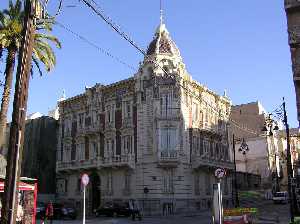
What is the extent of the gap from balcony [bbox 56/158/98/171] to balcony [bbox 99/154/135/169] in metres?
1.68

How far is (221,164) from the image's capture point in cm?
5234

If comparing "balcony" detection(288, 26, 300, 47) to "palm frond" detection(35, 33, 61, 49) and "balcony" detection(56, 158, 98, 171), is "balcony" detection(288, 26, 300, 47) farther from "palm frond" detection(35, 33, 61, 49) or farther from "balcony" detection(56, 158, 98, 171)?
"balcony" detection(56, 158, 98, 171)

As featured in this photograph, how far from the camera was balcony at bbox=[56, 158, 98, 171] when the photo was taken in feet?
163

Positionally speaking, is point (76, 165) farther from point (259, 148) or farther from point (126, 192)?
point (259, 148)

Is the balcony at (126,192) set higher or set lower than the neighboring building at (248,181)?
lower

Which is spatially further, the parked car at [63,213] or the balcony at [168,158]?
the balcony at [168,158]

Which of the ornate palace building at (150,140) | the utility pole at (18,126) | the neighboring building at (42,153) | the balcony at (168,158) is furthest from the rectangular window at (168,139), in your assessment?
the utility pole at (18,126)

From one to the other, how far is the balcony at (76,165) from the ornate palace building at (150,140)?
0.13 m

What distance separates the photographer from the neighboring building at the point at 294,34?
24.1 metres

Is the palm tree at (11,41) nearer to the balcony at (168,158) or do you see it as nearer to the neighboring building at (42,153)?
the balcony at (168,158)

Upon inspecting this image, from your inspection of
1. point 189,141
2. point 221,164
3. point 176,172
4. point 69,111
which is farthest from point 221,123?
point 69,111

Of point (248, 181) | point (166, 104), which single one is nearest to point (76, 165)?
point (166, 104)

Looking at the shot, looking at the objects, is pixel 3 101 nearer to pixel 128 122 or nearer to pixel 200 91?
pixel 128 122

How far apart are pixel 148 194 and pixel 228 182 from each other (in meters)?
17.2
